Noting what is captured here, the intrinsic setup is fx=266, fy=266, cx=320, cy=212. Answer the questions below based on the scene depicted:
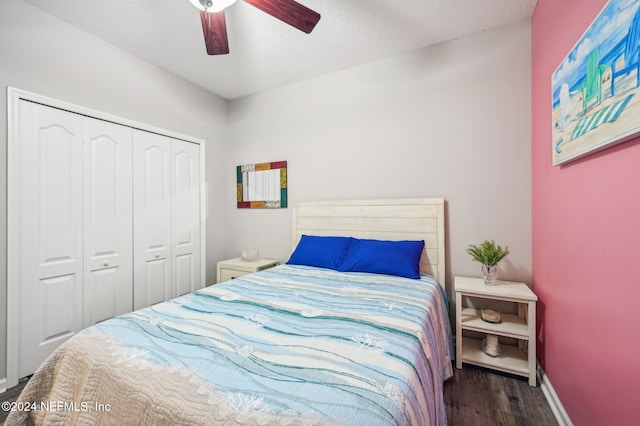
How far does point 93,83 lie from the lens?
2.28 meters

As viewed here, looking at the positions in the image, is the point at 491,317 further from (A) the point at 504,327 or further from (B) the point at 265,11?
(B) the point at 265,11

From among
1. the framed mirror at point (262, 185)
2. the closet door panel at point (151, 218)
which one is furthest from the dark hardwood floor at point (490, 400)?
the framed mirror at point (262, 185)

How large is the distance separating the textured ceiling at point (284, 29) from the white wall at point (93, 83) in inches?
5.0

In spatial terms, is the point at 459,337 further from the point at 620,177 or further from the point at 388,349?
the point at 620,177

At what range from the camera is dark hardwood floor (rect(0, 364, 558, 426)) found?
1.49 meters

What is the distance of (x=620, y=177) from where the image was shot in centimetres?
Answer: 100

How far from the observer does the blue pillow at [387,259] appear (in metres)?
2.19

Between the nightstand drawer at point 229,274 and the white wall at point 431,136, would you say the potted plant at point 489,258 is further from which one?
the nightstand drawer at point 229,274

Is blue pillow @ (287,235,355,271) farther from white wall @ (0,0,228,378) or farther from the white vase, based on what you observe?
white wall @ (0,0,228,378)

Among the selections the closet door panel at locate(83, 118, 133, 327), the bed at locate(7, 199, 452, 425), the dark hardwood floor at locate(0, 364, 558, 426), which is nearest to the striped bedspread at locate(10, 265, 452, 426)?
the bed at locate(7, 199, 452, 425)

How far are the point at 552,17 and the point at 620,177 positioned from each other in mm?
1284

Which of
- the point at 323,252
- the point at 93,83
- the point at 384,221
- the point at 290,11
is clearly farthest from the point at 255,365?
the point at 93,83

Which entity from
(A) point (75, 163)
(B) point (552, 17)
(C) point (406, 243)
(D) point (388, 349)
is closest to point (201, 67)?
(A) point (75, 163)

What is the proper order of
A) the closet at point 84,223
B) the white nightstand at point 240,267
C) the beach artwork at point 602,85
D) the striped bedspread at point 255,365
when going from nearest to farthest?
the striped bedspread at point 255,365, the beach artwork at point 602,85, the closet at point 84,223, the white nightstand at point 240,267
